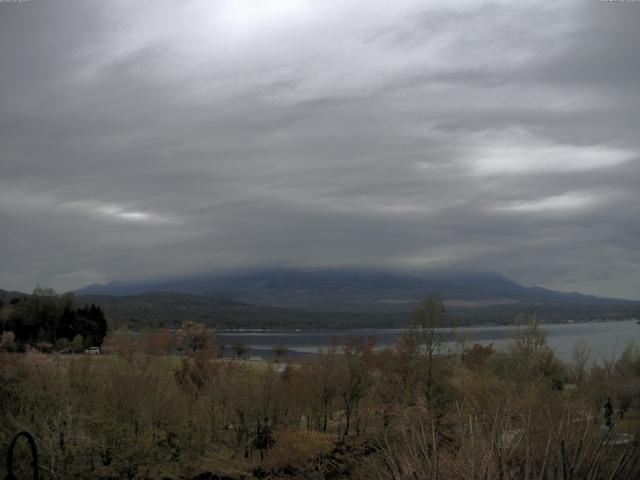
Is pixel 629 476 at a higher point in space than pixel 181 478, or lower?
higher

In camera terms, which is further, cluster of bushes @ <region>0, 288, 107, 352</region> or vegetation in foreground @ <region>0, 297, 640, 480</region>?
cluster of bushes @ <region>0, 288, 107, 352</region>

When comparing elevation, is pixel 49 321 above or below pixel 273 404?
above

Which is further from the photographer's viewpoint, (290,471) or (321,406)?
(321,406)

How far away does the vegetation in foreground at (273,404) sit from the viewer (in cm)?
2984

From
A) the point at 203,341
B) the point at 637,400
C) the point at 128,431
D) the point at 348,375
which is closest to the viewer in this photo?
the point at 128,431

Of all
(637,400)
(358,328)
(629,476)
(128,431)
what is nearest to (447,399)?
(637,400)

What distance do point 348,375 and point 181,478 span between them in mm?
18219

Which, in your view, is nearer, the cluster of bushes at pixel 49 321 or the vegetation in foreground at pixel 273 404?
the vegetation in foreground at pixel 273 404

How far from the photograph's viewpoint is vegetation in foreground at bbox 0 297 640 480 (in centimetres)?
2984

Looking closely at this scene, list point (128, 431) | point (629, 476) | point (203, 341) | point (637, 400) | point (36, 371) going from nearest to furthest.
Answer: point (629, 476) → point (128, 431) → point (36, 371) → point (637, 400) → point (203, 341)

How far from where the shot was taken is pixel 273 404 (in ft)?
140

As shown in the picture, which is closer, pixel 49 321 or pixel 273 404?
pixel 273 404

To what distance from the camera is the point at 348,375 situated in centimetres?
4941

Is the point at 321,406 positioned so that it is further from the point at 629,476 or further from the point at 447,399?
the point at 629,476
